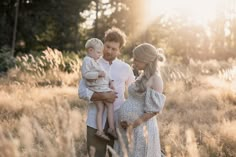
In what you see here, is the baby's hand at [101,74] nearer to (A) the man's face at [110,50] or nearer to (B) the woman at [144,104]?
(A) the man's face at [110,50]

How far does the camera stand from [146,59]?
10.9ft

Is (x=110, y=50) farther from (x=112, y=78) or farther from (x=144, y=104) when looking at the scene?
(x=144, y=104)

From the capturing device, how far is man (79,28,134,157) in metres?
3.69

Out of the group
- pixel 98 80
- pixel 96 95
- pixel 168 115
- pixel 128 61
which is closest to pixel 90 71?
pixel 98 80

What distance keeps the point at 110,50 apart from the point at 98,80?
27 cm

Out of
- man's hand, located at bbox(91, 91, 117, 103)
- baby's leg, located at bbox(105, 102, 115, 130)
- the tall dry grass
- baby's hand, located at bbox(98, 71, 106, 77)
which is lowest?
the tall dry grass

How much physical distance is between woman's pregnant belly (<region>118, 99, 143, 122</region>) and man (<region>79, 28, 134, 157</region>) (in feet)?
0.68

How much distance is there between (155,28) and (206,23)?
3.77 m

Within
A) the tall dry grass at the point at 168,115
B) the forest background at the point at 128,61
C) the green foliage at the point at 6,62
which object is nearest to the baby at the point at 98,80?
the tall dry grass at the point at 168,115

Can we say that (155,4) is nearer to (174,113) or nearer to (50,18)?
(50,18)

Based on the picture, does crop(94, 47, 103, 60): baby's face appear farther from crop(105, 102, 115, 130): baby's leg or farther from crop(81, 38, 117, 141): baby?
crop(105, 102, 115, 130): baby's leg

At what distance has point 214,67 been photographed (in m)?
18.6

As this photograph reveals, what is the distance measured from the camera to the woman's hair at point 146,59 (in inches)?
131

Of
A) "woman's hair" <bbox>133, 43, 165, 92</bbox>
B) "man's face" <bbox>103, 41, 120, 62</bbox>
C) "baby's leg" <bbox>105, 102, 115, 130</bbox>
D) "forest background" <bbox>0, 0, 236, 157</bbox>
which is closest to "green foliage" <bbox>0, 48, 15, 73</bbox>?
"forest background" <bbox>0, 0, 236, 157</bbox>
